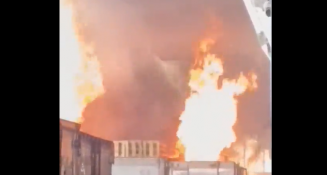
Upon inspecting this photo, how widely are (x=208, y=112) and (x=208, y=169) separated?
0.30 meters

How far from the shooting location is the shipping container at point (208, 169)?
2697 mm

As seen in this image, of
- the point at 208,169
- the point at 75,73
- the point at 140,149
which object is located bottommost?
the point at 208,169

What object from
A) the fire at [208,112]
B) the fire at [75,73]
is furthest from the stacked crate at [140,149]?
the fire at [75,73]

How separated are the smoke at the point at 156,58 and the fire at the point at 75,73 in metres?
0.04

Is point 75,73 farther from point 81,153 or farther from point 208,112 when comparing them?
point 208,112

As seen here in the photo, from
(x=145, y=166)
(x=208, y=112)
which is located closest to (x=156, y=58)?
(x=208, y=112)

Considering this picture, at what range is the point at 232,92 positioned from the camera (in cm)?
272

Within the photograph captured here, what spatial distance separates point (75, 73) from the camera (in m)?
2.79

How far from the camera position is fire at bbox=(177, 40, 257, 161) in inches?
106

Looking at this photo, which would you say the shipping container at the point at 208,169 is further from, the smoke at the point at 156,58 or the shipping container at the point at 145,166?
the smoke at the point at 156,58

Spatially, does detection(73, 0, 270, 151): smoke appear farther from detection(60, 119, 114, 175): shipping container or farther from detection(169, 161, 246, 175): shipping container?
detection(169, 161, 246, 175): shipping container

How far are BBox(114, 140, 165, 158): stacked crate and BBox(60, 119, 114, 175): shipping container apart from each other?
5 cm

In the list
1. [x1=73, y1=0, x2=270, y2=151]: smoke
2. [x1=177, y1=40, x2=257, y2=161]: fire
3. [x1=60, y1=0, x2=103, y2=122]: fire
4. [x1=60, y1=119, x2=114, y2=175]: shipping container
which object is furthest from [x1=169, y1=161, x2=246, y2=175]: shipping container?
[x1=60, y1=0, x2=103, y2=122]: fire
